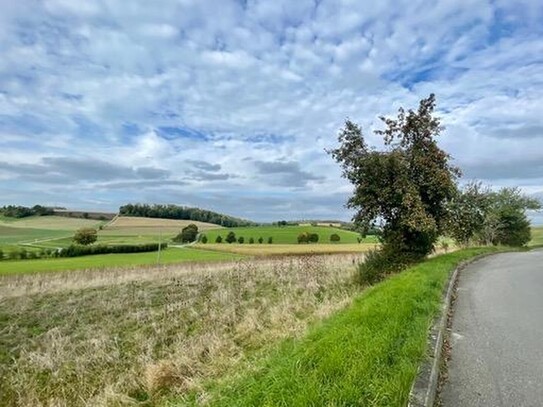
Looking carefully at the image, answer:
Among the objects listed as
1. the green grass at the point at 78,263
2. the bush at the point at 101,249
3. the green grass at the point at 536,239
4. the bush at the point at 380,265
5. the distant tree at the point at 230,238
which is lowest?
the green grass at the point at 78,263

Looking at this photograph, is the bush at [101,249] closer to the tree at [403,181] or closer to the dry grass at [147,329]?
the dry grass at [147,329]

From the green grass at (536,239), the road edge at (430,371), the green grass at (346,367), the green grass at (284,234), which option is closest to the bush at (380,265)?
the road edge at (430,371)

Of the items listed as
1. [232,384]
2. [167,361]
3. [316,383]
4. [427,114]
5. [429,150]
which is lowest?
[167,361]

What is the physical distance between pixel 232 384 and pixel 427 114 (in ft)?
60.4

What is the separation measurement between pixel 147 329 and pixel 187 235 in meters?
76.8

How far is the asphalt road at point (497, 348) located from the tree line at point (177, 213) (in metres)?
105

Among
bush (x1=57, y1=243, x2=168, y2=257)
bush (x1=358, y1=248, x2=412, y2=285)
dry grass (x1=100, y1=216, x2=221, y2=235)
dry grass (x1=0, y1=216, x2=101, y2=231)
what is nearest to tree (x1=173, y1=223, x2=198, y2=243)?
dry grass (x1=100, y1=216, x2=221, y2=235)

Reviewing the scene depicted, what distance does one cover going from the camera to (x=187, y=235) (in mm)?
91750

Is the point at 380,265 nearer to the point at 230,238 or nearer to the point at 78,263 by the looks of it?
the point at 78,263

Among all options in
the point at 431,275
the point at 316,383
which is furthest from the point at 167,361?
the point at 431,275

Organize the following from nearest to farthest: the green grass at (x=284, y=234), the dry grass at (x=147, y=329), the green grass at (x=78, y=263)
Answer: the dry grass at (x=147, y=329) → the green grass at (x=78, y=263) → the green grass at (x=284, y=234)

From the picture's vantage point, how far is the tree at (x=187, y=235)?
298 feet

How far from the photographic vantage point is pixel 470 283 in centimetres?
1509

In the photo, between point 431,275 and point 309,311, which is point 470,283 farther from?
point 309,311
